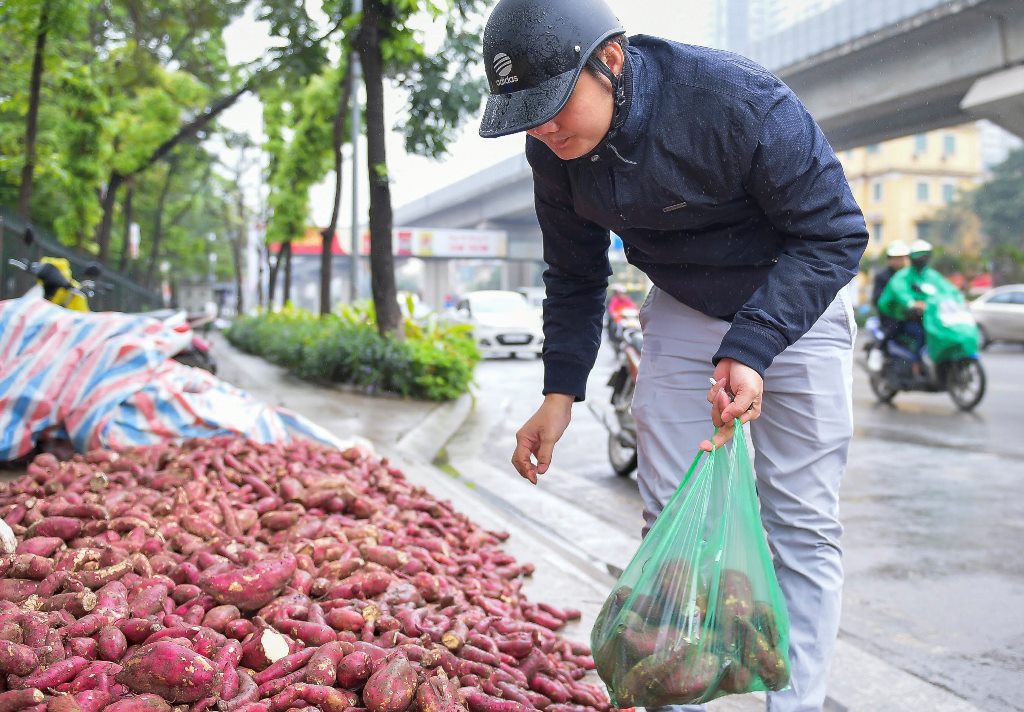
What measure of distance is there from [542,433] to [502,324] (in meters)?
17.5

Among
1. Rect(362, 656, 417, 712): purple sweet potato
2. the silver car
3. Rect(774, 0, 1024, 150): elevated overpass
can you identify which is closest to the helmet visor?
Rect(362, 656, 417, 712): purple sweet potato

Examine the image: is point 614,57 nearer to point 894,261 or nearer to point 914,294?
point 914,294

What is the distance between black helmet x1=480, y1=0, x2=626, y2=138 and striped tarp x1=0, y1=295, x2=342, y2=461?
3.22 m

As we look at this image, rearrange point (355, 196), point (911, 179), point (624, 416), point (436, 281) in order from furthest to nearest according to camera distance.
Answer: point (911, 179) < point (436, 281) < point (355, 196) < point (624, 416)

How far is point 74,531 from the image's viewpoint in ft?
9.48

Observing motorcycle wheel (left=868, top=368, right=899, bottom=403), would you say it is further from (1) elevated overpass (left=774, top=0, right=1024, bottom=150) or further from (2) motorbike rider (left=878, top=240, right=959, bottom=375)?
(1) elevated overpass (left=774, top=0, right=1024, bottom=150)

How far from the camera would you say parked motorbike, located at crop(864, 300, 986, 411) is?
32.6 ft

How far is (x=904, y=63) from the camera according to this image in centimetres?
1812

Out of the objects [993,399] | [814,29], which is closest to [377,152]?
[993,399]

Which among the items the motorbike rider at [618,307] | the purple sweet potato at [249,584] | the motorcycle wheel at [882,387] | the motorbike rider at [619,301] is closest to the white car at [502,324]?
the motorbike rider at [618,307]

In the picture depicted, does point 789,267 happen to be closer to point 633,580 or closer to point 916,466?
point 633,580

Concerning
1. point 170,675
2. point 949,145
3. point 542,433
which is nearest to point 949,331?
point 542,433

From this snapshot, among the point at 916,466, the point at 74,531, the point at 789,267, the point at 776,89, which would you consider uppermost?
the point at 776,89

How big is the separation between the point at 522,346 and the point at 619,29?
17807mm
